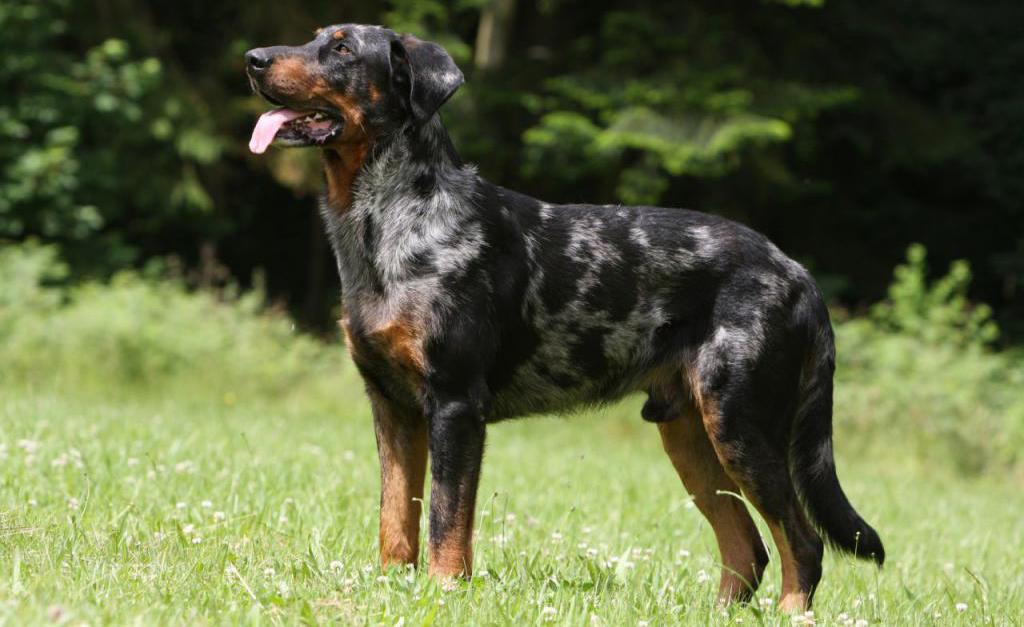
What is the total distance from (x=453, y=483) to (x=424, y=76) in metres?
1.62

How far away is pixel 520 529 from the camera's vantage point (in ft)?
19.7

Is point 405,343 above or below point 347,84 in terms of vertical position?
below

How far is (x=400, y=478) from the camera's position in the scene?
462 cm

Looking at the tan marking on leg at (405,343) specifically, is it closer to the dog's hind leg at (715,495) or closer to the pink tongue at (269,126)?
the pink tongue at (269,126)

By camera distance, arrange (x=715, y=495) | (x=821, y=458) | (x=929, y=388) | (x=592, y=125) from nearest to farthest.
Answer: (x=821, y=458), (x=715, y=495), (x=929, y=388), (x=592, y=125)

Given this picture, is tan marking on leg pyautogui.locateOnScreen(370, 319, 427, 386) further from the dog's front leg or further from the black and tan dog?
the dog's front leg

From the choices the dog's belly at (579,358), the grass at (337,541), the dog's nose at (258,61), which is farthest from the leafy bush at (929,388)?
the dog's nose at (258,61)

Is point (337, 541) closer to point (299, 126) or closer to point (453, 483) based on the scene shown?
point (453, 483)

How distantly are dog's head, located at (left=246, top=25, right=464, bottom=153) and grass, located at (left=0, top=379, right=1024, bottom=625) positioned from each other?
167cm

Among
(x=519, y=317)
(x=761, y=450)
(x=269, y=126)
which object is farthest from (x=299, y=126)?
(x=761, y=450)

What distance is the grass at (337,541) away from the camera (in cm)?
375

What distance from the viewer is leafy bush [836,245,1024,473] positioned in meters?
13.5

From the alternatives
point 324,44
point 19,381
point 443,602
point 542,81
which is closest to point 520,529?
point 443,602

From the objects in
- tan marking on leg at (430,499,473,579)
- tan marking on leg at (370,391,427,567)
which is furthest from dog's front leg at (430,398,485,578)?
tan marking on leg at (370,391,427,567)
